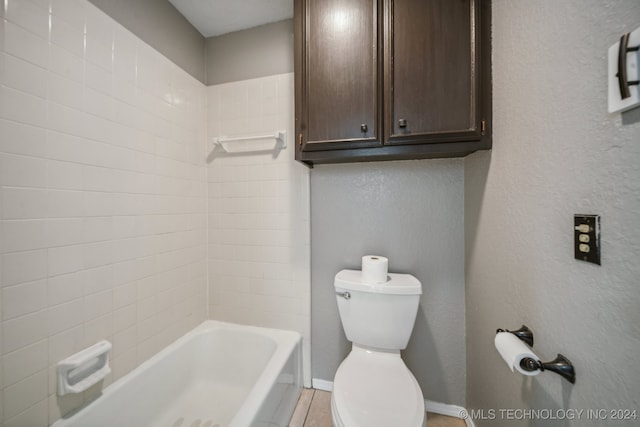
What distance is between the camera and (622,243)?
44 cm

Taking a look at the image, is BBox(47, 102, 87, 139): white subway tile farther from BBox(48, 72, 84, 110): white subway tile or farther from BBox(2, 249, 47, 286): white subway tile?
BBox(2, 249, 47, 286): white subway tile

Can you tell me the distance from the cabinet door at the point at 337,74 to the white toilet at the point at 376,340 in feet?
2.42

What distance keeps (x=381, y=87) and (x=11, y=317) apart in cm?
165

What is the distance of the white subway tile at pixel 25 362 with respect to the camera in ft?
2.49

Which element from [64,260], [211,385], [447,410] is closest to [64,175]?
[64,260]

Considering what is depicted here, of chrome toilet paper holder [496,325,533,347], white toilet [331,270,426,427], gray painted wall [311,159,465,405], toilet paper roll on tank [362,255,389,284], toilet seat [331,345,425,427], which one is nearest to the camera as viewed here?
chrome toilet paper holder [496,325,533,347]

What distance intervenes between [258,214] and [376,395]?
1.17m

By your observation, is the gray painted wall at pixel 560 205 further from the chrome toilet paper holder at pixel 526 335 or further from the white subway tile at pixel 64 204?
the white subway tile at pixel 64 204

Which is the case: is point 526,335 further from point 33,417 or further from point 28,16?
point 28,16

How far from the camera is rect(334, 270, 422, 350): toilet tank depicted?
117 cm

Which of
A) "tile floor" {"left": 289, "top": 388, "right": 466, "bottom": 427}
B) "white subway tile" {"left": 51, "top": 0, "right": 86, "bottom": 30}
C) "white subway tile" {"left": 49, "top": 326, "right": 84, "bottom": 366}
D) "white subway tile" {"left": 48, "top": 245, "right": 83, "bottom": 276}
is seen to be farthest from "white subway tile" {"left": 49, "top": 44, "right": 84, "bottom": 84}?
"tile floor" {"left": 289, "top": 388, "right": 466, "bottom": 427}

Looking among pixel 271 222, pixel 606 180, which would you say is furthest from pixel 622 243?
pixel 271 222

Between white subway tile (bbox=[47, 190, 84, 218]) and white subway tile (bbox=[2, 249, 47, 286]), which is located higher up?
white subway tile (bbox=[47, 190, 84, 218])

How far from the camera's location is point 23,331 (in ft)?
2.61
